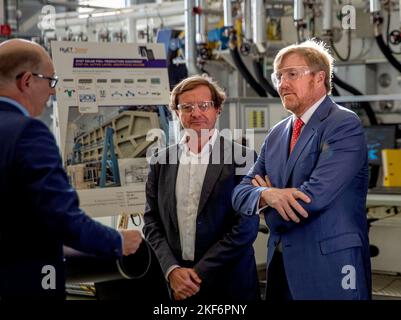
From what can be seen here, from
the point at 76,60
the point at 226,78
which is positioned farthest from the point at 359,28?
the point at 76,60

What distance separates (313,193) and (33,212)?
1002 mm

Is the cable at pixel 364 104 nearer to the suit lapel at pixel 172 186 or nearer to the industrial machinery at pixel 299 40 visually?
the industrial machinery at pixel 299 40

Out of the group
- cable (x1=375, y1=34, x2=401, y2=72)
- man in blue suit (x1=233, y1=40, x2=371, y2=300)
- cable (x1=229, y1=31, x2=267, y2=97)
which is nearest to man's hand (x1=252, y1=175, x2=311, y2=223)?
man in blue suit (x1=233, y1=40, x2=371, y2=300)

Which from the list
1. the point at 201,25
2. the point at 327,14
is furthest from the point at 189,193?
the point at 201,25

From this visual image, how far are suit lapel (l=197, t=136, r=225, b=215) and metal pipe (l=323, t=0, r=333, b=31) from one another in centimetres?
276

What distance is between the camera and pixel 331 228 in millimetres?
2539

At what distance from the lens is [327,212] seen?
2.55 meters

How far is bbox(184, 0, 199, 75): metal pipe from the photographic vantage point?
5.94 meters

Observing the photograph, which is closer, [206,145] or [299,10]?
[206,145]

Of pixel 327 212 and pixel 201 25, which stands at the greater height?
pixel 201 25

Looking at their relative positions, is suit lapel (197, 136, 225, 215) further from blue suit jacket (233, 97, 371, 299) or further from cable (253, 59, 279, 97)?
cable (253, 59, 279, 97)

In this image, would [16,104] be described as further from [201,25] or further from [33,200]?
[201,25]

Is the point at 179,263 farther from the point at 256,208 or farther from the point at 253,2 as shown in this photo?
the point at 253,2

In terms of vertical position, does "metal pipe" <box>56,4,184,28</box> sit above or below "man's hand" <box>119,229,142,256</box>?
above
